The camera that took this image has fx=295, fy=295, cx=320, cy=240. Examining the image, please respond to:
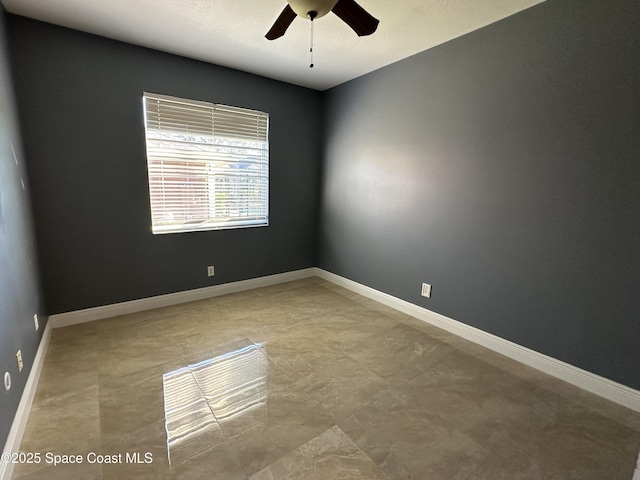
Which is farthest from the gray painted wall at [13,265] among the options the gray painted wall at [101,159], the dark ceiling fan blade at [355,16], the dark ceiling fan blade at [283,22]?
the dark ceiling fan blade at [355,16]

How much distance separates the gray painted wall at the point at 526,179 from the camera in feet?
5.93

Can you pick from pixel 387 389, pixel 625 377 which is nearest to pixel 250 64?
pixel 387 389

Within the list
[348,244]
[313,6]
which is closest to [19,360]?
[313,6]

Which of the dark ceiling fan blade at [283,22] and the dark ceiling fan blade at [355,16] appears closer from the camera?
the dark ceiling fan blade at [355,16]

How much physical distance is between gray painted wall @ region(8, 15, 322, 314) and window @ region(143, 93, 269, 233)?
0.35 ft

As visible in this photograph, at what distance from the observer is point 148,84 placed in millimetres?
2832

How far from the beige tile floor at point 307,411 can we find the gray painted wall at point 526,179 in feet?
1.46

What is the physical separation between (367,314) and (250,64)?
9.64 ft

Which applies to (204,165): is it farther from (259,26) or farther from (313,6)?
(313,6)

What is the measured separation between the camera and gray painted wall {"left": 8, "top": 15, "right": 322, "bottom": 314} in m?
2.43

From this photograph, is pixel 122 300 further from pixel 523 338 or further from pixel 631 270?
pixel 631 270

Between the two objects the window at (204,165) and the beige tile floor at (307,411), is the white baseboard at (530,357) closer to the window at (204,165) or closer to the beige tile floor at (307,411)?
the beige tile floor at (307,411)

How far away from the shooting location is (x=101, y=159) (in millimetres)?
2705

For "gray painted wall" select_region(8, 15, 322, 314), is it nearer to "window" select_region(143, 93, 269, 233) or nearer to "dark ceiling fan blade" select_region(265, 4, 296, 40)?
"window" select_region(143, 93, 269, 233)
